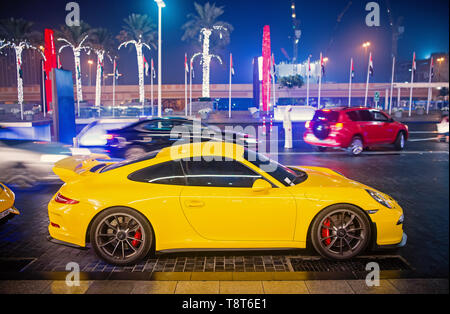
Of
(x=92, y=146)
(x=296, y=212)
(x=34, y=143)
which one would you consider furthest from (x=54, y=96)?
(x=296, y=212)

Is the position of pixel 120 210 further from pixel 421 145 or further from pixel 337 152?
pixel 421 145

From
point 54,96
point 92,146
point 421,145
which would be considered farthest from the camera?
point 421,145

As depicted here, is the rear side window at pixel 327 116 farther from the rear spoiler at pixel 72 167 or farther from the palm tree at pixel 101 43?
the palm tree at pixel 101 43

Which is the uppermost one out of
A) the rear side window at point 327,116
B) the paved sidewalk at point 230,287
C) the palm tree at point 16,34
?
the palm tree at point 16,34

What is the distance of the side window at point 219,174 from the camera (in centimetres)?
445

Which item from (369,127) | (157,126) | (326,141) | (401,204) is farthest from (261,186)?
(369,127)

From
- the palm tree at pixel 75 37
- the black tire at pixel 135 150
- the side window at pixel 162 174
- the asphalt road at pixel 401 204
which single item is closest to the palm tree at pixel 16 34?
the palm tree at pixel 75 37

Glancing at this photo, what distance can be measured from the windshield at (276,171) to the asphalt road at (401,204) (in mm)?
1509

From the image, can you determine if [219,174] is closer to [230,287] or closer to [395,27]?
[230,287]

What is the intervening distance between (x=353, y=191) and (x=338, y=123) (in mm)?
8821

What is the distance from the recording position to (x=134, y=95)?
244ft

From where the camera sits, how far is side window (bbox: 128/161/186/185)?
176 inches

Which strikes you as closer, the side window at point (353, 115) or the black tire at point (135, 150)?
the black tire at point (135, 150)

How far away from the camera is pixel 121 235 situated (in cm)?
432
